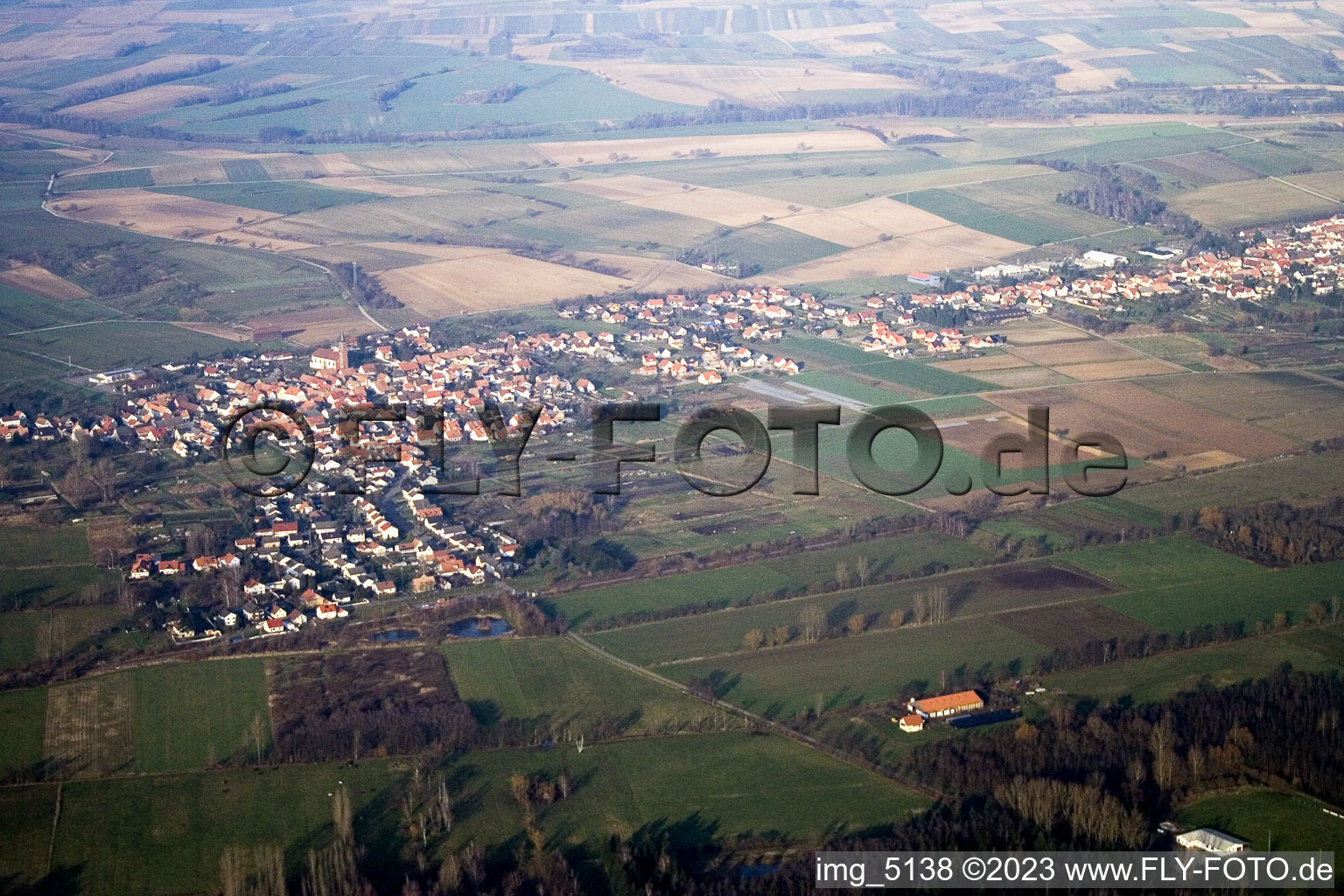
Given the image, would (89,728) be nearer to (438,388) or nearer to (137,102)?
(438,388)

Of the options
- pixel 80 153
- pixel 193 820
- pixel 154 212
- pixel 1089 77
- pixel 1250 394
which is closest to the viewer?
pixel 193 820

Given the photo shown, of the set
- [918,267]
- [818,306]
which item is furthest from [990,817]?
[918,267]

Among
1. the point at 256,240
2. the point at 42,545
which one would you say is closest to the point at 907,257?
the point at 256,240

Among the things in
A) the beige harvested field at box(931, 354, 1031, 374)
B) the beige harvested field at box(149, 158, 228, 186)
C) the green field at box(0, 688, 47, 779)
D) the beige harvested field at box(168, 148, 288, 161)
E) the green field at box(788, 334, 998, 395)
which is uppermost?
the beige harvested field at box(168, 148, 288, 161)

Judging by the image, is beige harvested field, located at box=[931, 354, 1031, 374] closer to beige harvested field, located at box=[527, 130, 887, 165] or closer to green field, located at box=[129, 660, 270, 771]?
green field, located at box=[129, 660, 270, 771]

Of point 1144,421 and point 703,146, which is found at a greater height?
point 703,146

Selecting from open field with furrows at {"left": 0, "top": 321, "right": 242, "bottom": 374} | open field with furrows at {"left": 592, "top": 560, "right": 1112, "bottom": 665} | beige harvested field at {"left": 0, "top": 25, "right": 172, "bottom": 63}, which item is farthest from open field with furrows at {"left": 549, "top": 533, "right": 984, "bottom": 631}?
beige harvested field at {"left": 0, "top": 25, "right": 172, "bottom": 63}

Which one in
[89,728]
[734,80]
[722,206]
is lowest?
[89,728]

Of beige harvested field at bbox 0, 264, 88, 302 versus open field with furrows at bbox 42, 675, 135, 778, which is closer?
open field with furrows at bbox 42, 675, 135, 778
